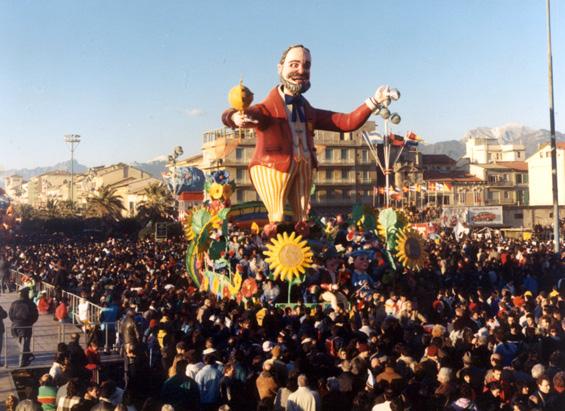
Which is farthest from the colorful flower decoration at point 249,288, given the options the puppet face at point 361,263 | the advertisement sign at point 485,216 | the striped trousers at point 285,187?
the advertisement sign at point 485,216

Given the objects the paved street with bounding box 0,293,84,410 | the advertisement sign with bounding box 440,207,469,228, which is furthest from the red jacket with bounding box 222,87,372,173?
the advertisement sign with bounding box 440,207,469,228

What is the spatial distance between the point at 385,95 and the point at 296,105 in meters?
2.56

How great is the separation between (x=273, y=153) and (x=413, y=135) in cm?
3531

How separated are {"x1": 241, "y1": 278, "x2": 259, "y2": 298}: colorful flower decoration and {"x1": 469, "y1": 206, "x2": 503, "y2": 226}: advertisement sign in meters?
29.8

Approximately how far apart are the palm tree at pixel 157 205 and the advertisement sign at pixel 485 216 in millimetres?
24509

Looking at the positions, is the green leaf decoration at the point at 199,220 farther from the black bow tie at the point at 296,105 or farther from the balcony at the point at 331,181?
the balcony at the point at 331,181

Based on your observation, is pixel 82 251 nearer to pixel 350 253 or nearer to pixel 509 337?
pixel 350 253

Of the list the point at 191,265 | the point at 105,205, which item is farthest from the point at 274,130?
the point at 105,205

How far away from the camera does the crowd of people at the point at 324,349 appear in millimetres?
8188

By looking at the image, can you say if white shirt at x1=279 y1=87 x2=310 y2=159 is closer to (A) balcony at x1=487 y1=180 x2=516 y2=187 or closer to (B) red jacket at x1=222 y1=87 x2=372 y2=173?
(B) red jacket at x1=222 y1=87 x2=372 y2=173

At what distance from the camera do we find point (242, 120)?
1953 cm

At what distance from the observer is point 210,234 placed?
67.1 ft

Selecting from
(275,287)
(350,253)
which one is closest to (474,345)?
(275,287)

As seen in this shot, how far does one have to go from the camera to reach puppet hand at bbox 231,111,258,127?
1946 centimetres
